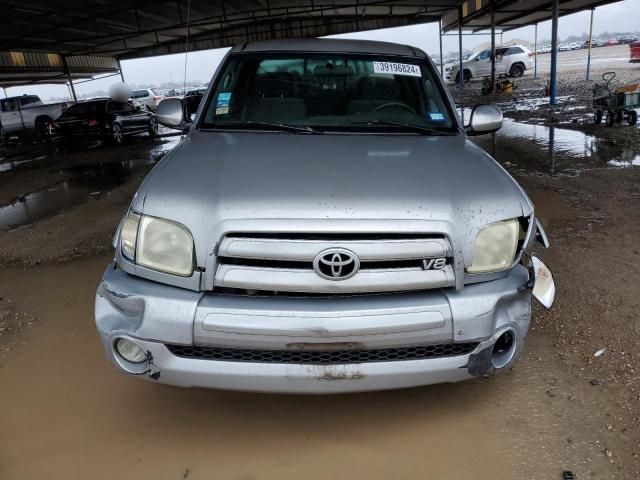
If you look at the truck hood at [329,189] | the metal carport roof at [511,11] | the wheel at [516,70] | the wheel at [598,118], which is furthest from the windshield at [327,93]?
the wheel at [516,70]

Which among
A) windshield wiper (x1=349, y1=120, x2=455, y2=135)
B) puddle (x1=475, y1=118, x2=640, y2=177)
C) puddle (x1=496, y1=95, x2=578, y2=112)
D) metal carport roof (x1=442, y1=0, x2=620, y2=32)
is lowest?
puddle (x1=496, y1=95, x2=578, y2=112)

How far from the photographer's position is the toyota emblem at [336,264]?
179cm

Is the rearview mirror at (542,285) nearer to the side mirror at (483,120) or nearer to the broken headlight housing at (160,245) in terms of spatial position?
the side mirror at (483,120)

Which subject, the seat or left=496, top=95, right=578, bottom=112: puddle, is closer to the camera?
the seat

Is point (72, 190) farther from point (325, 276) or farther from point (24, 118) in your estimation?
point (24, 118)

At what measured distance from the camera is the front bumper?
1744 millimetres

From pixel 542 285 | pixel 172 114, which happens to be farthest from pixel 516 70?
pixel 542 285

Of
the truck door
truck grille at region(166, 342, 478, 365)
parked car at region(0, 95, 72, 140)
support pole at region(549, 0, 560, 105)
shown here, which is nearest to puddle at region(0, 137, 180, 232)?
truck grille at region(166, 342, 478, 365)

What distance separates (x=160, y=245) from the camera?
1943mm

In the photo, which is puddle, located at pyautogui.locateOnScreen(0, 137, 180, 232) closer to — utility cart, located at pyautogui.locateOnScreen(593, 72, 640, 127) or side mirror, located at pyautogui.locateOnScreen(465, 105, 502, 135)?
side mirror, located at pyautogui.locateOnScreen(465, 105, 502, 135)

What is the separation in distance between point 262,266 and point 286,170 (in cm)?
51

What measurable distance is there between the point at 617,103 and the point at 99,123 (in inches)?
495

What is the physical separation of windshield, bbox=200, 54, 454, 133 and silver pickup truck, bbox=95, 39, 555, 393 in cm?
84

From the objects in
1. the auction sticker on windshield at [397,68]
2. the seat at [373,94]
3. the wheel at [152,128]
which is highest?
the auction sticker on windshield at [397,68]
